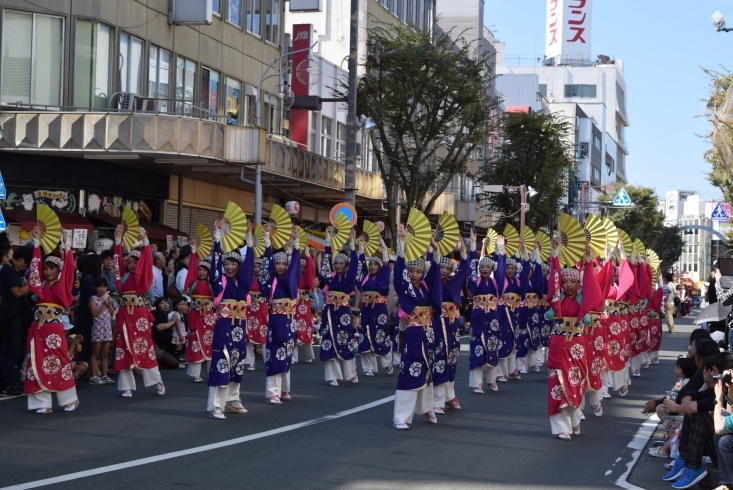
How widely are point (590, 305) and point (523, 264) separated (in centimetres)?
589

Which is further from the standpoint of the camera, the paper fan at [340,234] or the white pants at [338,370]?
the paper fan at [340,234]

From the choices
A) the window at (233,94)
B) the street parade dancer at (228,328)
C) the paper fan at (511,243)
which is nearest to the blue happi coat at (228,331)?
the street parade dancer at (228,328)

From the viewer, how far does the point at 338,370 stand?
15.9 m

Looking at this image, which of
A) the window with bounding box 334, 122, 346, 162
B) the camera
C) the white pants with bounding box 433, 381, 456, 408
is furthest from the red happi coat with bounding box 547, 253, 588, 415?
the window with bounding box 334, 122, 346, 162

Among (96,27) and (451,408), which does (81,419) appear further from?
(96,27)

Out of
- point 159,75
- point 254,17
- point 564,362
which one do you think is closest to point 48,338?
point 564,362

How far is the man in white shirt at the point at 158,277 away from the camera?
1723 centimetres

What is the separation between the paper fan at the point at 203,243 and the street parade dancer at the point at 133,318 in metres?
2.13

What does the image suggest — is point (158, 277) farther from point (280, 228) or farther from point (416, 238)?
point (416, 238)

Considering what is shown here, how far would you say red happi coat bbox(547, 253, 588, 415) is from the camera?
11117mm

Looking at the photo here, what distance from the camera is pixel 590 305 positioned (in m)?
11.4

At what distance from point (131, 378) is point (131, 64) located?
Result: 14296mm

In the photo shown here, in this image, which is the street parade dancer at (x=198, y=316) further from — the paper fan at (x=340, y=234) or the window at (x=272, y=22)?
the window at (x=272, y=22)

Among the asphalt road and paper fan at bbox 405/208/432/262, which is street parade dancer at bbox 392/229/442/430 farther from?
the asphalt road
